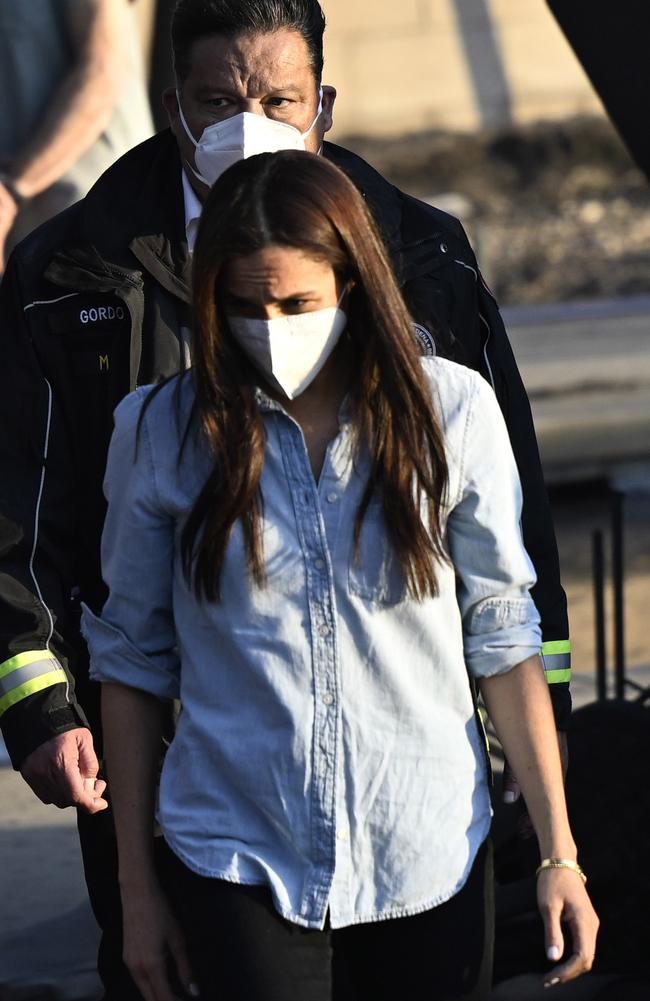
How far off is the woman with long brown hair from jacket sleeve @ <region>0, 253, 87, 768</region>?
0.36 m

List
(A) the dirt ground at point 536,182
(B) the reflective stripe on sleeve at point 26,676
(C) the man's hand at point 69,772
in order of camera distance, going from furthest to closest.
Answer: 1. (A) the dirt ground at point 536,182
2. (B) the reflective stripe on sleeve at point 26,676
3. (C) the man's hand at point 69,772

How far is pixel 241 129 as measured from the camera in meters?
2.38

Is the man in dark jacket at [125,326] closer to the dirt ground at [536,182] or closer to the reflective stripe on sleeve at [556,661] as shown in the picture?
the reflective stripe on sleeve at [556,661]

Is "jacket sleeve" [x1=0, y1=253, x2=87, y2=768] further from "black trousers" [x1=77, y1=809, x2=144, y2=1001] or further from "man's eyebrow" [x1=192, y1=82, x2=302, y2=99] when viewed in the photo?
"man's eyebrow" [x1=192, y1=82, x2=302, y2=99]

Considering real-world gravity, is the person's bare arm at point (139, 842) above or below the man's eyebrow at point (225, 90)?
below

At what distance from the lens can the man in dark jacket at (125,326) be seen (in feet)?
7.88

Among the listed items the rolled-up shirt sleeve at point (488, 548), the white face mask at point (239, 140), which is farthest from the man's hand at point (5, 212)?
the rolled-up shirt sleeve at point (488, 548)

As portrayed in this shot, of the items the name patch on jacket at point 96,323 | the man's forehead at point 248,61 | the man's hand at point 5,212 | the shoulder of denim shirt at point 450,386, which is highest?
the man's forehead at point 248,61

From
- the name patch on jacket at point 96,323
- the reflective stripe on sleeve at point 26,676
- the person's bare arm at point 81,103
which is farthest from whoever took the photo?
the person's bare arm at point 81,103

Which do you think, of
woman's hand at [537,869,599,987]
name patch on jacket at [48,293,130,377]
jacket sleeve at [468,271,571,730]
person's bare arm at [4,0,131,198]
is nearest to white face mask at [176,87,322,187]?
name patch on jacket at [48,293,130,377]

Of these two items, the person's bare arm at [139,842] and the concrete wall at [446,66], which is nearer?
the person's bare arm at [139,842]

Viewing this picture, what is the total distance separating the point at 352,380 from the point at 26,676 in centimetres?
67

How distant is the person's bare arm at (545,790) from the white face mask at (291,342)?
1.43 ft

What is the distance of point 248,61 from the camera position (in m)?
A: 2.46
